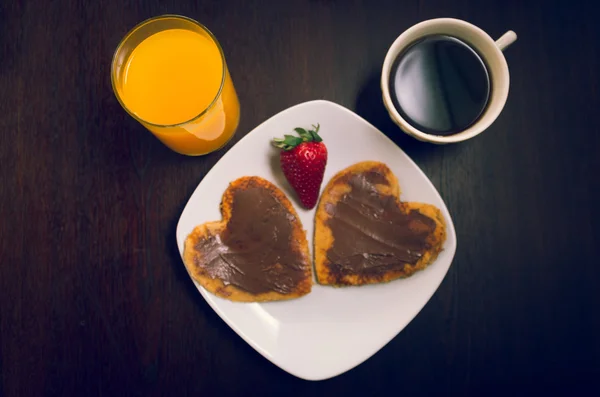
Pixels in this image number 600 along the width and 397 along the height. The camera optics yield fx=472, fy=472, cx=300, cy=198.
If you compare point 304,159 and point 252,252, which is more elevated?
point 304,159

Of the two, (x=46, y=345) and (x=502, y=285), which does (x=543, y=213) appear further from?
(x=46, y=345)

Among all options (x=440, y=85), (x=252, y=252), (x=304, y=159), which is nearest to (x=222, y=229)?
(x=252, y=252)

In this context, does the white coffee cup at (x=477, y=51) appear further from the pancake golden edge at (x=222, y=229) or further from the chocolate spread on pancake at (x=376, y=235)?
the pancake golden edge at (x=222, y=229)

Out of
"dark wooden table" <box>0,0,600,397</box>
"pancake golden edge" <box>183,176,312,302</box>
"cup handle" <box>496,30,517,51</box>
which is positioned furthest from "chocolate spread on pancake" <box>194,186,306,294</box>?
"cup handle" <box>496,30,517,51</box>

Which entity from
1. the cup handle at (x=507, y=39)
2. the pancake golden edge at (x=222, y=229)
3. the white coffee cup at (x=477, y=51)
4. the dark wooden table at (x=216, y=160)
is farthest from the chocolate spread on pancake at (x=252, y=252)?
the cup handle at (x=507, y=39)

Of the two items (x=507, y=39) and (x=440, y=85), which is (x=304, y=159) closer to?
(x=440, y=85)

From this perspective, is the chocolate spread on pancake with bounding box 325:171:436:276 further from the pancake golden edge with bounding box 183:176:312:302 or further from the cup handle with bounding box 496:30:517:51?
the cup handle with bounding box 496:30:517:51

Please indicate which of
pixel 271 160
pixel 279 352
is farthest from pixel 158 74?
pixel 279 352
